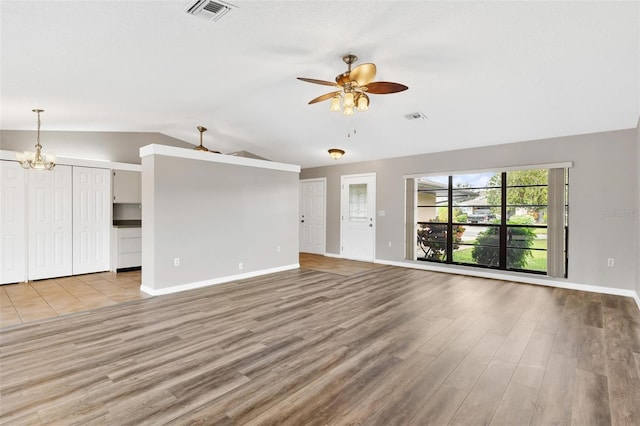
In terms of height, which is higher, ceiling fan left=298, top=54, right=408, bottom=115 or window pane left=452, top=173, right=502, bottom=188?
ceiling fan left=298, top=54, right=408, bottom=115

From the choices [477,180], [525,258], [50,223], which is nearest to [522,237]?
[525,258]

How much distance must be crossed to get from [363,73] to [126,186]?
18.7 ft

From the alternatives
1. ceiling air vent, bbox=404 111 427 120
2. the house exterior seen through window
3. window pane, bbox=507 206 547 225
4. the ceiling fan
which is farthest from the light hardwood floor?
ceiling air vent, bbox=404 111 427 120

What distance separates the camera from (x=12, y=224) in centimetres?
509

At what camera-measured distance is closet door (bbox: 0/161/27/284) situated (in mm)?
5027

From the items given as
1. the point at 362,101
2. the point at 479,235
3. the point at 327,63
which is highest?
the point at 327,63

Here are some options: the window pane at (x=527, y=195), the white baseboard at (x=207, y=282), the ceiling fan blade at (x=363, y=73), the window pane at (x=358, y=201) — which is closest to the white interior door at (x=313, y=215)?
the window pane at (x=358, y=201)

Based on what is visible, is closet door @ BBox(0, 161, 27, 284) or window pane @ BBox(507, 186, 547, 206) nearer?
closet door @ BBox(0, 161, 27, 284)

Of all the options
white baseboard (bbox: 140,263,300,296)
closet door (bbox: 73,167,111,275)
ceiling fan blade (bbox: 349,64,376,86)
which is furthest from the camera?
closet door (bbox: 73,167,111,275)

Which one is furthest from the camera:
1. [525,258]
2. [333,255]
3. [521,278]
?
[333,255]

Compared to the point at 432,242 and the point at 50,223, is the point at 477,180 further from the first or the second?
the point at 50,223

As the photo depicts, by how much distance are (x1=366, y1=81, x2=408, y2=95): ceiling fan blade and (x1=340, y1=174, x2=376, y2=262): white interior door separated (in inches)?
170

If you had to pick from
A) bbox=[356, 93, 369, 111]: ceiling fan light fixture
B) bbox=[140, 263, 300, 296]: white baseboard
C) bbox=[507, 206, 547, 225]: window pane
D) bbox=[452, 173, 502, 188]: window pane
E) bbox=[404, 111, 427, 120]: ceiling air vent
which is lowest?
bbox=[140, 263, 300, 296]: white baseboard

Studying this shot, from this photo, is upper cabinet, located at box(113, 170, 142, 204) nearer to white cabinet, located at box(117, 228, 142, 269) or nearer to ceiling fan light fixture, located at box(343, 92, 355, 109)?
white cabinet, located at box(117, 228, 142, 269)
